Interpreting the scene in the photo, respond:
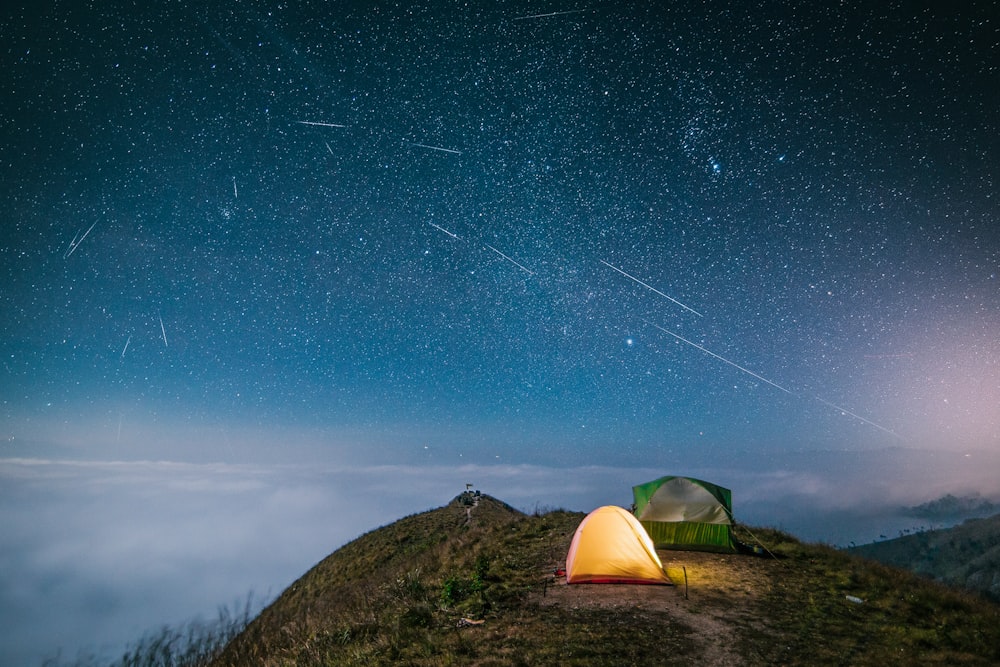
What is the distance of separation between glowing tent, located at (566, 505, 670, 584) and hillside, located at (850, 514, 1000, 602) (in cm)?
6341

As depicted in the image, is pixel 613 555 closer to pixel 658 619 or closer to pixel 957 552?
pixel 658 619

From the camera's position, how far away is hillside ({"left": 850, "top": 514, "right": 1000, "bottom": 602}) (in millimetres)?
57353

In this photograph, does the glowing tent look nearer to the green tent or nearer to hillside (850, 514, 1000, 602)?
the green tent

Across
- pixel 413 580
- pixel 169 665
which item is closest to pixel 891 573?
pixel 413 580

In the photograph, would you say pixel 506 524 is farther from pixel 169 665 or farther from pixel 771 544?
pixel 169 665

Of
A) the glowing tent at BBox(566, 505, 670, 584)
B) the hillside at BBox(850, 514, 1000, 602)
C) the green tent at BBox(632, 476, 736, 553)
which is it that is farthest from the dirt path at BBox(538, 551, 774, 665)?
the hillside at BBox(850, 514, 1000, 602)

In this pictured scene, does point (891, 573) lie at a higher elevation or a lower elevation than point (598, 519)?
lower

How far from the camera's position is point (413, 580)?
40.6ft

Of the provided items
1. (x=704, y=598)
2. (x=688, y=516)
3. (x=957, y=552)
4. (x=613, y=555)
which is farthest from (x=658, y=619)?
(x=957, y=552)

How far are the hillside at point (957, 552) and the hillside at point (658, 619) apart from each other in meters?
59.9

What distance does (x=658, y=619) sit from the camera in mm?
9117

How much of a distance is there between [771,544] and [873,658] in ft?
27.5

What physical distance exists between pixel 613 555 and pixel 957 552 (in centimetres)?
9875

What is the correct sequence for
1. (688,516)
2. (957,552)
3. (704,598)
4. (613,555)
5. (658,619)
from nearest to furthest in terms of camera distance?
1. (658,619)
2. (704,598)
3. (613,555)
4. (688,516)
5. (957,552)
